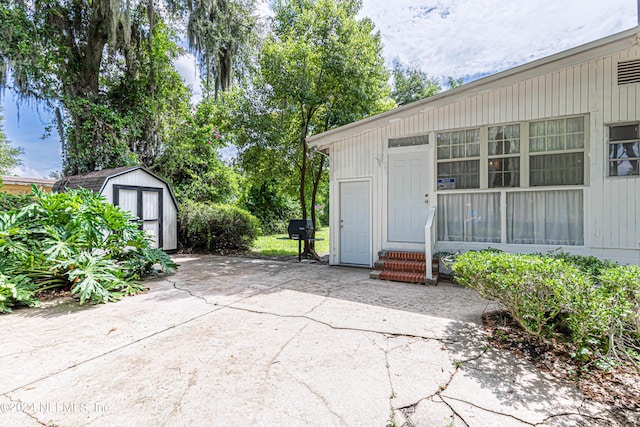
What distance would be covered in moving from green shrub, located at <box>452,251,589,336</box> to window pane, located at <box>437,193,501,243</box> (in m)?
2.69

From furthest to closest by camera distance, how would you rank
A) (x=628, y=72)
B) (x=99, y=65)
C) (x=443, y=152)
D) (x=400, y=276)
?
1. (x=99, y=65)
2. (x=443, y=152)
3. (x=400, y=276)
4. (x=628, y=72)

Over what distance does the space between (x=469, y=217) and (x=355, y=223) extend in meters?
2.39

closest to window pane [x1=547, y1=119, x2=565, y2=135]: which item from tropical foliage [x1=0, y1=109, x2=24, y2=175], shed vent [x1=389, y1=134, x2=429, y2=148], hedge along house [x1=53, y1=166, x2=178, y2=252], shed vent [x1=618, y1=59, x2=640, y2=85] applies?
shed vent [x1=618, y1=59, x2=640, y2=85]

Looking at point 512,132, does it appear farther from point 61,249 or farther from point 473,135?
point 61,249

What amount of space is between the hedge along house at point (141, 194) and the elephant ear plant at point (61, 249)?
2381 millimetres

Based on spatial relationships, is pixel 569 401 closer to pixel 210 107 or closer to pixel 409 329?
pixel 409 329

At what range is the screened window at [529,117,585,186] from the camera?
4848 mm

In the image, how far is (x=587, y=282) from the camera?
8.34 feet

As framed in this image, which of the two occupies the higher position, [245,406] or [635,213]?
[635,213]

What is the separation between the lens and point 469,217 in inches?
223

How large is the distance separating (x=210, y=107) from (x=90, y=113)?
364cm

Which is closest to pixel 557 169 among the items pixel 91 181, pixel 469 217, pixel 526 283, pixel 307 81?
pixel 469 217

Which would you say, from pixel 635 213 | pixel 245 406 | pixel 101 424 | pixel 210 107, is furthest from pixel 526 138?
pixel 210 107

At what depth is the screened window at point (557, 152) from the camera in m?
4.85
